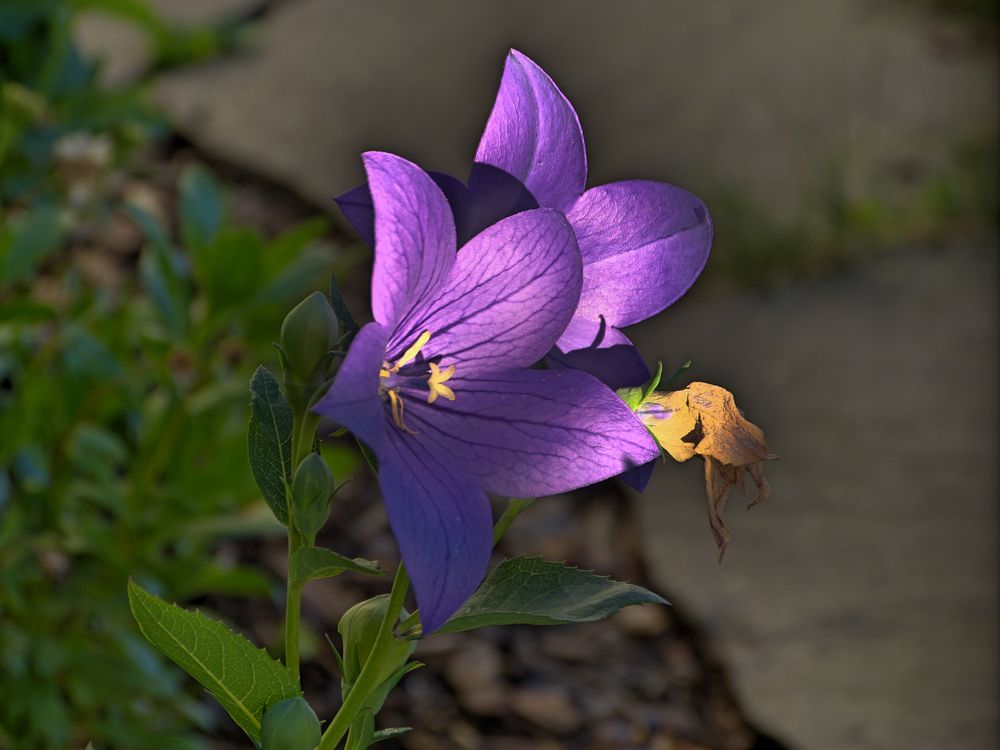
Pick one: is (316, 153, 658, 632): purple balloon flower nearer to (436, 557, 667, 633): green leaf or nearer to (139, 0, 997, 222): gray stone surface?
(436, 557, 667, 633): green leaf

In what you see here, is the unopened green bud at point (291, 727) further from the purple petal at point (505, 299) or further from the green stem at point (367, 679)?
the purple petal at point (505, 299)

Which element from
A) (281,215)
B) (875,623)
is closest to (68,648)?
(875,623)

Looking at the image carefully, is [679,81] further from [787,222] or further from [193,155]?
[193,155]

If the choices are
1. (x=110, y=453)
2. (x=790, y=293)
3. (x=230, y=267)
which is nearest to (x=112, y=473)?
(x=110, y=453)

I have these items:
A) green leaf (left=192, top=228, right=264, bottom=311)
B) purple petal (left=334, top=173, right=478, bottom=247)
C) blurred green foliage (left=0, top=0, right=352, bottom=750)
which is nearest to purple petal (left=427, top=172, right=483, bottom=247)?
purple petal (left=334, top=173, right=478, bottom=247)

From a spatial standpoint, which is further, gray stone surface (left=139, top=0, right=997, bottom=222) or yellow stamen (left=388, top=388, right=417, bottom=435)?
gray stone surface (left=139, top=0, right=997, bottom=222)

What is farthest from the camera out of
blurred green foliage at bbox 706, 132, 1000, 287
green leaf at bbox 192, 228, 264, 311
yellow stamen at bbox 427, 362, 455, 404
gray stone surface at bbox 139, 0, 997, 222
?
gray stone surface at bbox 139, 0, 997, 222

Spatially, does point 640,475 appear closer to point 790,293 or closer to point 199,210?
point 199,210
